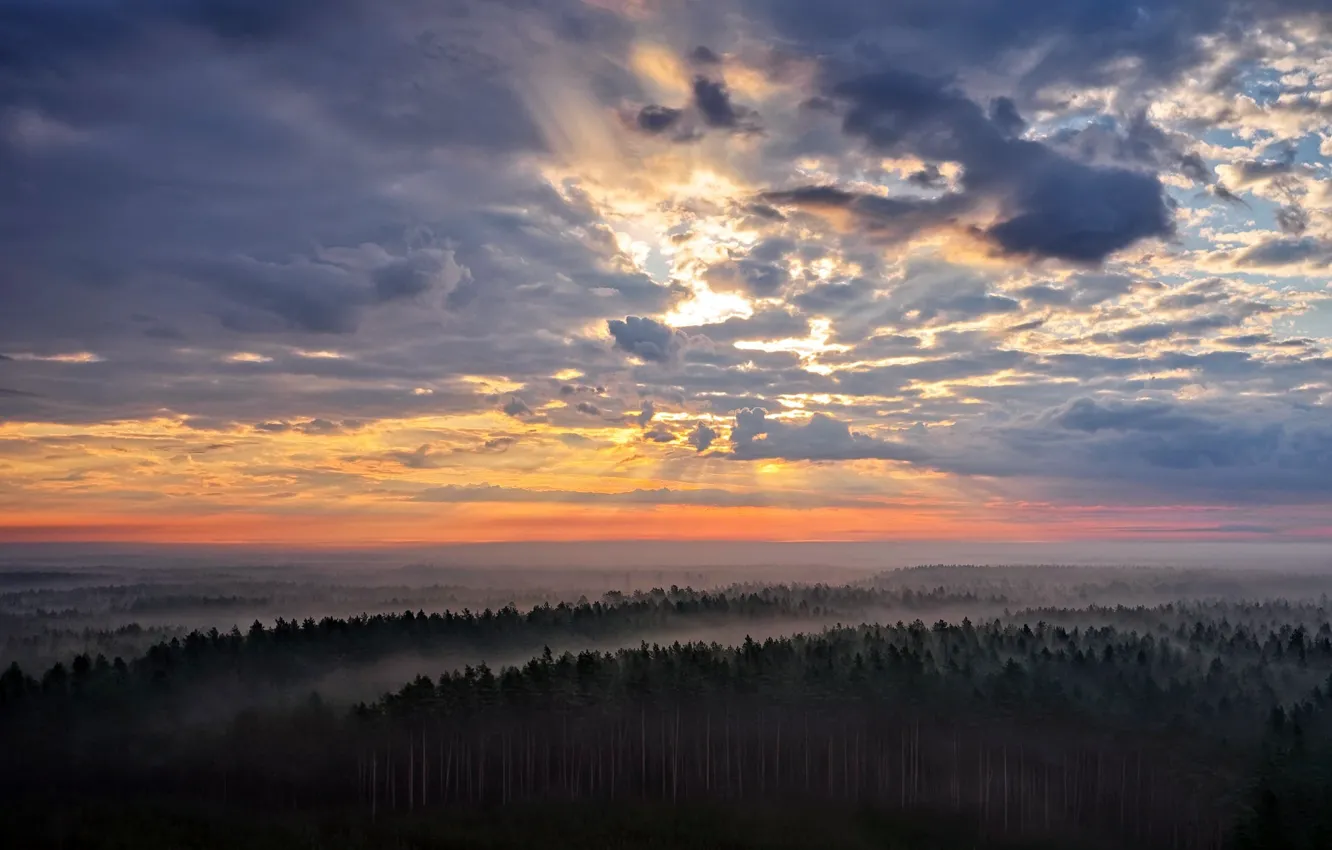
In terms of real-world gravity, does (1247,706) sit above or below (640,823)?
above

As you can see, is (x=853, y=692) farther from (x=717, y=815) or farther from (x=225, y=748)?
(x=225, y=748)

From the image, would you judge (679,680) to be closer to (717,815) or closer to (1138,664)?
(717,815)

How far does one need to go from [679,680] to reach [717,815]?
2852cm

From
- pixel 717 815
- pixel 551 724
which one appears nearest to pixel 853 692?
pixel 717 815

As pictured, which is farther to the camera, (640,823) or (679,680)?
(679,680)

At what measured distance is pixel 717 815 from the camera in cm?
13062

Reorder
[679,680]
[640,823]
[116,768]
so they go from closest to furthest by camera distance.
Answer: [640,823], [116,768], [679,680]

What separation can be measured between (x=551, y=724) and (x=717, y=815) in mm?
29146

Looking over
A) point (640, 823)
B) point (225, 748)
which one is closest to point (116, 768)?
point (225, 748)

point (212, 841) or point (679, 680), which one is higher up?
point (679, 680)

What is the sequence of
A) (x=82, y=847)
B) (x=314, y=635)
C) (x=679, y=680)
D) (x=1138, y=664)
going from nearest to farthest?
(x=82, y=847)
(x=679, y=680)
(x=1138, y=664)
(x=314, y=635)

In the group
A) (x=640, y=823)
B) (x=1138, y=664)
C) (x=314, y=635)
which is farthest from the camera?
(x=314, y=635)

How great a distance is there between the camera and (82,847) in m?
112

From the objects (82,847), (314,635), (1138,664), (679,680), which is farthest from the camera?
(314,635)
